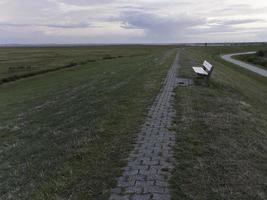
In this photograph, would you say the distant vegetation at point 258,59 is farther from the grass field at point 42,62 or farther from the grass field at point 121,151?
the grass field at point 121,151

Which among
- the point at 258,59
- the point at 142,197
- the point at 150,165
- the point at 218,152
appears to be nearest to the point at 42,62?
the point at 258,59

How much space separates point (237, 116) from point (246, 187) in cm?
475

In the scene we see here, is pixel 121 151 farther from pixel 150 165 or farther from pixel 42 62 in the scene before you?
pixel 42 62

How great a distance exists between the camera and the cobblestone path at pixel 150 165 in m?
4.80

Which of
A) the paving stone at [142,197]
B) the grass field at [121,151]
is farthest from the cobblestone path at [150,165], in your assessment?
the grass field at [121,151]

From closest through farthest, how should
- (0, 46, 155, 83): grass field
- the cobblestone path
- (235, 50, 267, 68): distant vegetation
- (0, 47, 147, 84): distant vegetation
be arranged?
1. the cobblestone path
2. (0, 47, 147, 84): distant vegetation
3. (0, 46, 155, 83): grass field
4. (235, 50, 267, 68): distant vegetation

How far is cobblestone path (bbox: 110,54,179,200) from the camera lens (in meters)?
4.80

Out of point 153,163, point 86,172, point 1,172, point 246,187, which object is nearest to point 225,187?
point 246,187

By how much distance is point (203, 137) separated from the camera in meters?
7.30

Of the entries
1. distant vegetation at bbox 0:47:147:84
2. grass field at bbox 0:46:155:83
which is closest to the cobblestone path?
distant vegetation at bbox 0:47:147:84

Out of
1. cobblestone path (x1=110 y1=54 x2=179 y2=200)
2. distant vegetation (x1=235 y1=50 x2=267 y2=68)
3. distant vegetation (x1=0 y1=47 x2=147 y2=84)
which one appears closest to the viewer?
cobblestone path (x1=110 y1=54 x2=179 y2=200)

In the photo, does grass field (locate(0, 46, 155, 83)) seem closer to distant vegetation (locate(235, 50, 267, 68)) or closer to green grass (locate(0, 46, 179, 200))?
distant vegetation (locate(235, 50, 267, 68))

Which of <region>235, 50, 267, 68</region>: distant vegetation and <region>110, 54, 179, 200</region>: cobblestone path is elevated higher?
<region>110, 54, 179, 200</region>: cobblestone path

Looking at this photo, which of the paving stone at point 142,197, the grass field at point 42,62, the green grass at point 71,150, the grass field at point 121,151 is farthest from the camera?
the grass field at point 42,62
